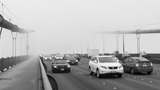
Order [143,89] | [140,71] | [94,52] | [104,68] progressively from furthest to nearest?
1. [94,52]
2. [140,71]
3. [104,68]
4. [143,89]

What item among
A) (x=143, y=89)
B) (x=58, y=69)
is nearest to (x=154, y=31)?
(x=58, y=69)

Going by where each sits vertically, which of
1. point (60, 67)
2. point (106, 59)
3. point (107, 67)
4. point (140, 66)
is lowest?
point (60, 67)

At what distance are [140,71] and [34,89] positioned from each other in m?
15.9

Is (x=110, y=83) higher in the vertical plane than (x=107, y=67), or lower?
lower

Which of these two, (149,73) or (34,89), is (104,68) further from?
(34,89)

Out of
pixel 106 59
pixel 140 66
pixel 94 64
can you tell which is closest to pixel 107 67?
pixel 106 59

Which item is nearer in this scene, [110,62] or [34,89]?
[34,89]

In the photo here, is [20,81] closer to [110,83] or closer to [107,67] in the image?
[110,83]

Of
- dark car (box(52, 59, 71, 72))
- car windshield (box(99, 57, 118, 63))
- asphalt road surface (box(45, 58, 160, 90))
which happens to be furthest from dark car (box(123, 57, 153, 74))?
dark car (box(52, 59, 71, 72))

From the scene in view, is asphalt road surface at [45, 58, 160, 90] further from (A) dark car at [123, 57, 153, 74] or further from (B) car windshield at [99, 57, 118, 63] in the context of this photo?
(A) dark car at [123, 57, 153, 74]

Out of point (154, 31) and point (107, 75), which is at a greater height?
point (154, 31)

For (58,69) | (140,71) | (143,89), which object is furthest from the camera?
(58,69)

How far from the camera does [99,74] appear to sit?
27.0 m

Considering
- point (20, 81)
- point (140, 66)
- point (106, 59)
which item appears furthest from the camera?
point (140, 66)
